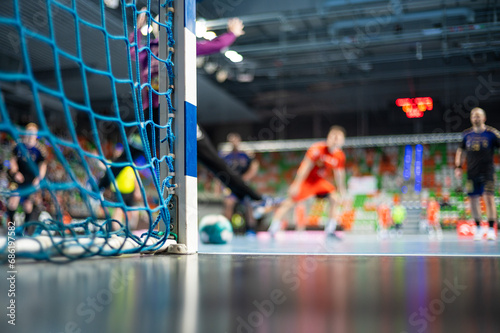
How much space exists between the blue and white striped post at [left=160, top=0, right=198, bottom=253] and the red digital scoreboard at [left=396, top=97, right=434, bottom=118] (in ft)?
36.0

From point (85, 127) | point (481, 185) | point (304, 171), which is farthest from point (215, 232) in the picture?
point (85, 127)

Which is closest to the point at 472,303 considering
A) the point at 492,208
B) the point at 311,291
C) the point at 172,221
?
the point at 311,291

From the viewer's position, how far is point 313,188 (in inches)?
221

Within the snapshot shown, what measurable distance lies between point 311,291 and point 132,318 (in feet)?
1.51

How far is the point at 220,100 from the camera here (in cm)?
1307

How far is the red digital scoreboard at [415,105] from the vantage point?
485 inches

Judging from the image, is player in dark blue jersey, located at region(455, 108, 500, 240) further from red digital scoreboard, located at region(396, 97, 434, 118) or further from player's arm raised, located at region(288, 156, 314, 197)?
red digital scoreboard, located at region(396, 97, 434, 118)

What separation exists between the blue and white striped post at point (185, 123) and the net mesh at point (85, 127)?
43mm

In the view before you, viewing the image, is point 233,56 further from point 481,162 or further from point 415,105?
point 481,162

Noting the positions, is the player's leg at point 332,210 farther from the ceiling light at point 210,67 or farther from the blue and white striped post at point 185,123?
the ceiling light at point 210,67

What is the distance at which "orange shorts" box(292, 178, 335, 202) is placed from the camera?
559cm

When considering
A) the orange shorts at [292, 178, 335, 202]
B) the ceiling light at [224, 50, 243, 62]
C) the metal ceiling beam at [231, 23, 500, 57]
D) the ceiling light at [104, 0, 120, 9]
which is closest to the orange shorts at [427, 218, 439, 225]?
the metal ceiling beam at [231, 23, 500, 57]

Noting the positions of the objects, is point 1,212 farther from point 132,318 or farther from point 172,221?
point 132,318

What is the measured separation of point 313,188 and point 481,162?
1.89 metres
